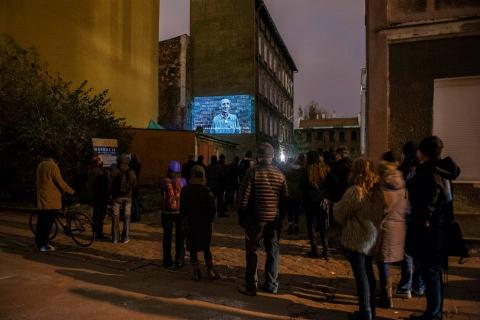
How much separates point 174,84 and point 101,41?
13.7 meters

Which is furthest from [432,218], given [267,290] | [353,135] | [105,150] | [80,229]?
[353,135]

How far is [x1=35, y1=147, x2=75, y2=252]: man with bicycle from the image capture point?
7.84m

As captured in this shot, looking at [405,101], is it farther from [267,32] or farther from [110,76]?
[267,32]

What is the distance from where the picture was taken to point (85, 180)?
10328mm

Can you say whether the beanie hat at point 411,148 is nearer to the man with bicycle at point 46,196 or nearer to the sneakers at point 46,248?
the man with bicycle at point 46,196

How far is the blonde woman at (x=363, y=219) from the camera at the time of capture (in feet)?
14.8

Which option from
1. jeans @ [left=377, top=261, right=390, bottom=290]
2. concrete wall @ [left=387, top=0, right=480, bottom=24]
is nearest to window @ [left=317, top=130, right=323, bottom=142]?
concrete wall @ [left=387, top=0, right=480, bottom=24]

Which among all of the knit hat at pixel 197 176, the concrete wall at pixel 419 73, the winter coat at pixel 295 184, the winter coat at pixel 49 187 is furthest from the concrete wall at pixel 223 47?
the knit hat at pixel 197 176

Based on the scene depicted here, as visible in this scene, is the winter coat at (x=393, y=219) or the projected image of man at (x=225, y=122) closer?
the winter coat at (x=393, y=219)

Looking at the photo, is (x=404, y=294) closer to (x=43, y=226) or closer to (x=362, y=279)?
(x=362, y=279)

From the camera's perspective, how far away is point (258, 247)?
554 cm

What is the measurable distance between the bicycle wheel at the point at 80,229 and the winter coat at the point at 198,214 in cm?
338

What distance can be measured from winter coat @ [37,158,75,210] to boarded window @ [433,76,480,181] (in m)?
7.26

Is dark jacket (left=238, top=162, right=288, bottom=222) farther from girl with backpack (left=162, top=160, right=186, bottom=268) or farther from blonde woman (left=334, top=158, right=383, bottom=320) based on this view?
girl with backpack (left=162, top=160, right=186, bottom=268)
